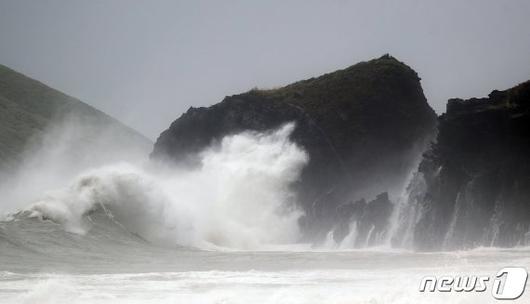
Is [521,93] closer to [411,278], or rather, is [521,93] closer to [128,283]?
[411,278]

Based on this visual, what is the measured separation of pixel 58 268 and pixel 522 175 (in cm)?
1812

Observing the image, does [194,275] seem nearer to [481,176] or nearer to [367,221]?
[481,176]

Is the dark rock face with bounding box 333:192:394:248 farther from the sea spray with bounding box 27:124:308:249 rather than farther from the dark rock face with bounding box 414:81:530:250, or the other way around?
the sea spray with bounding box 27:124:308:249

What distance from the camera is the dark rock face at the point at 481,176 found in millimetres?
23906

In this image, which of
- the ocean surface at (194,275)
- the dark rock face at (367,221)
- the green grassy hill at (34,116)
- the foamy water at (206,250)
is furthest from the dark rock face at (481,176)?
the green grassy hill at (34,116)

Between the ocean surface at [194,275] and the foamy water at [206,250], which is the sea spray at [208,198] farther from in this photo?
the ocean surface at [194,275]

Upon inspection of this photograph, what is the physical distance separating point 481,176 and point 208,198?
23565 mm

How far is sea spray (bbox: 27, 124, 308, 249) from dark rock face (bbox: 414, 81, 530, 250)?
1244 cm

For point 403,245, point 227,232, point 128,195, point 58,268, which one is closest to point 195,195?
point 227,232

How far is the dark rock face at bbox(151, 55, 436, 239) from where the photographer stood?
46000mm

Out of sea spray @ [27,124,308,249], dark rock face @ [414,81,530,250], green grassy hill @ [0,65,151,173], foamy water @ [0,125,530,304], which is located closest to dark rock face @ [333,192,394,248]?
foamy water @ [0,125,530,304]

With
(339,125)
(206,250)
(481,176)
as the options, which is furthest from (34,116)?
(481,176)

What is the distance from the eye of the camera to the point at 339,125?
4997cm

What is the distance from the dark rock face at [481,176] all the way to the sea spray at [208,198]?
12.4m
